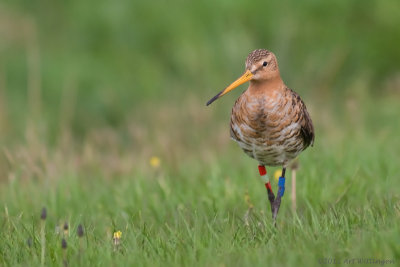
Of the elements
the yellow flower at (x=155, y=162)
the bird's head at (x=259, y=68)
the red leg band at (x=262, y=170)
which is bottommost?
the red leg band at (x=262, y=170)

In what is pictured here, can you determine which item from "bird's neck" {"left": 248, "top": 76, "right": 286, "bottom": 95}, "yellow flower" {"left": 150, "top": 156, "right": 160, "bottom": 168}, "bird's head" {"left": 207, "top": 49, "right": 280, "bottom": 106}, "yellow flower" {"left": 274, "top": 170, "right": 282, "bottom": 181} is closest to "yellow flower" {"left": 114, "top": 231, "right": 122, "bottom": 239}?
"bird's head" {"left": 207, "top": 49, "right": 280, "bottom": 106}

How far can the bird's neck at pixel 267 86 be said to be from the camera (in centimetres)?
554

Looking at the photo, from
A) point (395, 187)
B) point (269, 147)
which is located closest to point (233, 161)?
point (395, 187)

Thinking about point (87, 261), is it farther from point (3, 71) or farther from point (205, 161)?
point (3, 71)

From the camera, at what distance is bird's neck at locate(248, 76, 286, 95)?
5.54m

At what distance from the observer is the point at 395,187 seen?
21.6ft

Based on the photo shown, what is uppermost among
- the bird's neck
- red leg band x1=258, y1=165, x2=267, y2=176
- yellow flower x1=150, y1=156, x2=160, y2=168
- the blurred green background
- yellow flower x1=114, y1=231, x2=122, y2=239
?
the blurred green background

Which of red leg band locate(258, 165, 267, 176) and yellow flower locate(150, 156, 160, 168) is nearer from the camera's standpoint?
red leg band locate(258, 165, 267, 176)

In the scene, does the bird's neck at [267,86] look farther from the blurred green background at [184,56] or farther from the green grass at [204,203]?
the blurred green background at [184,56]

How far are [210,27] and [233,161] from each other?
5875 millimetres

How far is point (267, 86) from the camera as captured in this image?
5.55 m

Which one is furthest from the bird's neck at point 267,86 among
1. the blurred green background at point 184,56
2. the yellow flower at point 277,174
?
the blurred green background at point 184,56

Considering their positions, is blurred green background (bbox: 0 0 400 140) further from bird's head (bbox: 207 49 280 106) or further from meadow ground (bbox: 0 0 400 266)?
bird's head (bbox: 207 49 280 106)

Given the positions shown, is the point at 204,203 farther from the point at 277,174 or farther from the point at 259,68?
the point at 259,68
